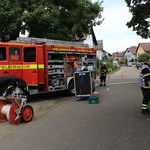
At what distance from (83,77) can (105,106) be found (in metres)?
2.52

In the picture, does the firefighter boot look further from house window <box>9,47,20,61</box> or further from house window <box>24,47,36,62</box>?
house window <box>9,47,20,61</box>

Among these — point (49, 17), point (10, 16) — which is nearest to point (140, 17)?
point (49, 17)

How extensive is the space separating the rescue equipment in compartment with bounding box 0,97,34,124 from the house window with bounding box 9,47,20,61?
11.3 feet

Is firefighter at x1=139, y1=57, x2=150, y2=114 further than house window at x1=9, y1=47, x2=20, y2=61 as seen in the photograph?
No

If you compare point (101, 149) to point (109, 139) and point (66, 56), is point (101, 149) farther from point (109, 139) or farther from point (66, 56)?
point (66, 56)

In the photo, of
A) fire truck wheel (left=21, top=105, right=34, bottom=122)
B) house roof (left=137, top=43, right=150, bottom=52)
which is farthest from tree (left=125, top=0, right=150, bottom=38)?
house roof (left=137, top=43, right=150, bottom=52)

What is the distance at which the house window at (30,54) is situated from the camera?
12.7m

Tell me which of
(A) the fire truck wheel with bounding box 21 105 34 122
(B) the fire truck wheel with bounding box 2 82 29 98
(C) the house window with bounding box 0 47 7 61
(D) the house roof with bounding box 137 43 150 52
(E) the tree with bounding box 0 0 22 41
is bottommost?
(A) the fire truck wheel with bounding box 21 105 34 122

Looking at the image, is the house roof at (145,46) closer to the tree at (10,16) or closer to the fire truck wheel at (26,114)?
the tree at (10,16)

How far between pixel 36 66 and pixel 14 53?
1140mm

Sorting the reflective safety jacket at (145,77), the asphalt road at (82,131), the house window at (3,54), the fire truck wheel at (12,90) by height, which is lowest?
the asphalt road at (82,131)

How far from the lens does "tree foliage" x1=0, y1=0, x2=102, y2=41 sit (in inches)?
878

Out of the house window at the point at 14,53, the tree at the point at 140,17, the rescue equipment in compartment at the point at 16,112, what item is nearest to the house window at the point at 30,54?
the house window at the point at 14,53

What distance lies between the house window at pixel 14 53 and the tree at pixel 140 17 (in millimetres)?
12906
